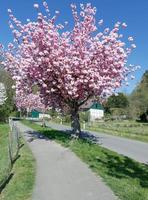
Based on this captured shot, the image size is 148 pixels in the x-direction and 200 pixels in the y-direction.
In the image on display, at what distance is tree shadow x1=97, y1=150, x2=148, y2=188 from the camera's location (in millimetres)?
13391

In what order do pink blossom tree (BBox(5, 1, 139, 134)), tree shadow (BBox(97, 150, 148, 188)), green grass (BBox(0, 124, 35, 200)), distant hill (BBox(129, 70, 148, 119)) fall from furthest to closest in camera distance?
distant hill (BBox(129, 70, 148, 119))
pink blossom tree (BBox(5, 1, 139, 134))
tree shadow (BBox(97, 150, 148, 188))
green grass (BBox(0, 124, 35, 200))

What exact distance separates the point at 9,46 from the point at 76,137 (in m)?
6.15

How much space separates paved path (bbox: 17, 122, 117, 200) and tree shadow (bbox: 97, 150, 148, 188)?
0.81 m

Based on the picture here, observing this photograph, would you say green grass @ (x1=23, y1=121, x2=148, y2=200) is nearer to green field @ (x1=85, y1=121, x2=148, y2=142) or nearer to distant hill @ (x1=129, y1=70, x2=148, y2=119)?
green field @ (x1=85, y1=121, x2=148, y2=142)

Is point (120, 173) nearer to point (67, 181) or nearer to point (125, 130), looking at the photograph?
point (67, 181)

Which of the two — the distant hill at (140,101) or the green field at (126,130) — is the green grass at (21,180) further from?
the distant hill at (140,101)

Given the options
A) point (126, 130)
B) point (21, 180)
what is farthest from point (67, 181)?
point (126, 130)

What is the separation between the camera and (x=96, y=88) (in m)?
23.2

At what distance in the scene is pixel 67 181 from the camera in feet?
40.2

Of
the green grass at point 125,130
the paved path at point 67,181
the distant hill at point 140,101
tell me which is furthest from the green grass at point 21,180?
the distant hill at point 140,101

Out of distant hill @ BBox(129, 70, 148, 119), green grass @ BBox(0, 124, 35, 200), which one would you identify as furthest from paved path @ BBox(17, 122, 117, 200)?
distant hill @ BBox(129, 70, 148, 119)

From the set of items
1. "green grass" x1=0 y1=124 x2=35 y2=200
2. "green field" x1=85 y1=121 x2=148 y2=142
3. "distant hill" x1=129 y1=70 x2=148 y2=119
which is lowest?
"green grass" x1=0 y1=124 x2=35 y2=200

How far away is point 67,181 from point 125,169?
138 inches

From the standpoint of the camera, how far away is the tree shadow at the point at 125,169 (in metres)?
13.4
